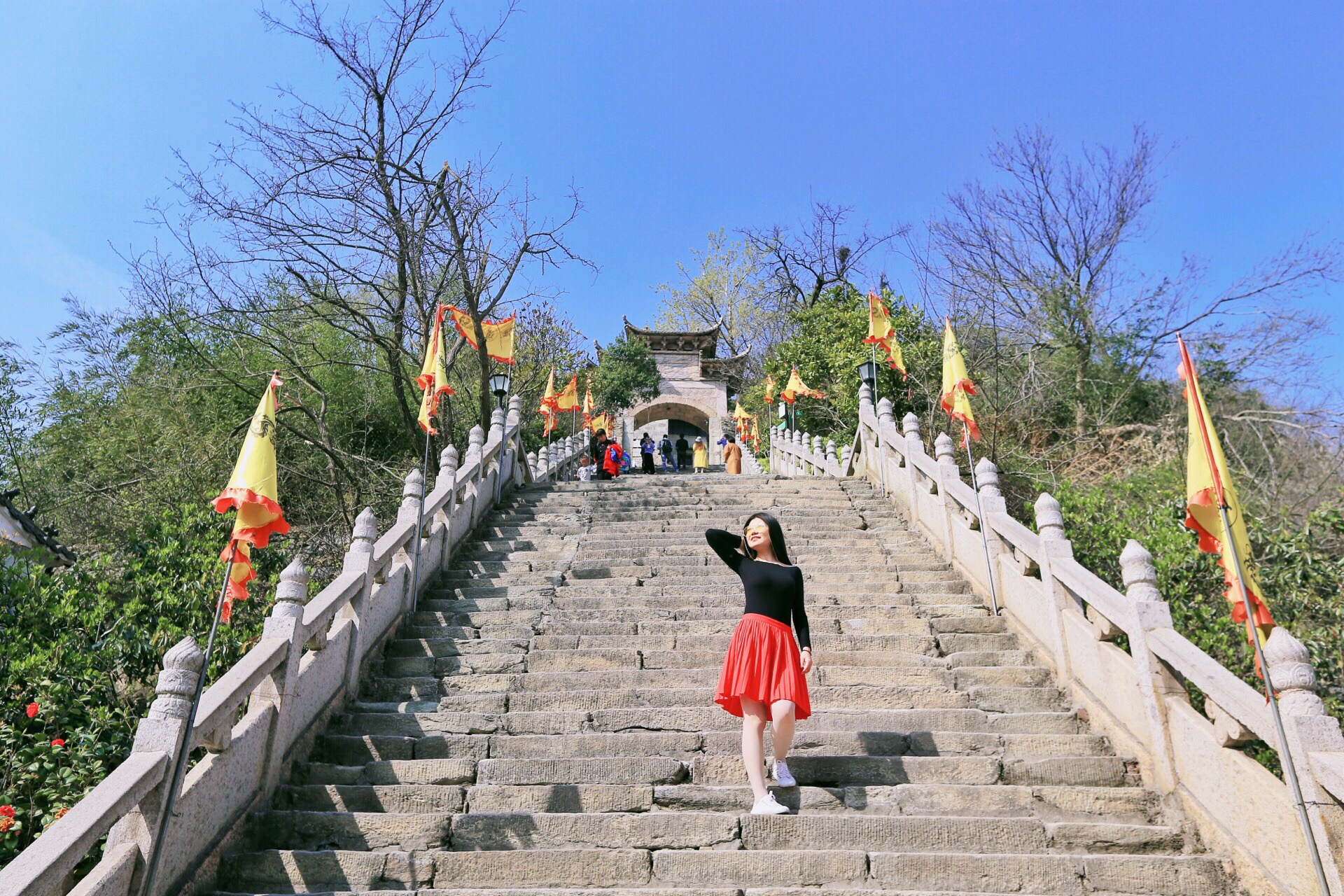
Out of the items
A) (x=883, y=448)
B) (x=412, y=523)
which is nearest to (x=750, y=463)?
(x=883, y=448)

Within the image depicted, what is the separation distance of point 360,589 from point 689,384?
30188 millimetres

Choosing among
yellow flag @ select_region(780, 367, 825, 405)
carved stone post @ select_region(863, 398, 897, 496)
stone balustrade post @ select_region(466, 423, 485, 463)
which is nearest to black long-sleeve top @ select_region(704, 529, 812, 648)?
stone balustrade post @ select_region(466, 423, 485, 463)

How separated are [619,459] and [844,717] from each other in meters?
10.9

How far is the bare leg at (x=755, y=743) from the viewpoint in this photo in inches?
153

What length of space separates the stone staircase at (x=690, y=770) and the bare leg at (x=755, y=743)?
7.6 inches

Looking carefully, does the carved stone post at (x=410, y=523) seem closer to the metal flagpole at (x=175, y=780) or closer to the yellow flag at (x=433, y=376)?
the yellow flag at (x=433, y=376)

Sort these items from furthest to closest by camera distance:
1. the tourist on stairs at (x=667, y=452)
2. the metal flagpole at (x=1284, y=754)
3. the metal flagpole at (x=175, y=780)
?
the tourist on stairs at (x=667, y=452)
the metal flagpole at (x=175, y=780)
the metal flagpole at (x=1284, y=754)

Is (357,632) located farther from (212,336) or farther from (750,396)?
(750,396)

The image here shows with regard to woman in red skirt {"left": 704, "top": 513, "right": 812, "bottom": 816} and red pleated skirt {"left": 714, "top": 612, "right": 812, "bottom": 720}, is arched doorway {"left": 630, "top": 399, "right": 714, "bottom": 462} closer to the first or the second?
woman in red skirt {"left": 704, "top": 513, "right": 812, "bottom": 816}

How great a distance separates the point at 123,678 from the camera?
273 inches

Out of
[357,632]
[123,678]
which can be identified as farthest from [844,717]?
[123,678]

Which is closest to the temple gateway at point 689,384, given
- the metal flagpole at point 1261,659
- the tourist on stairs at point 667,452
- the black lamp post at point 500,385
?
the tourist on stairs at point 667,452

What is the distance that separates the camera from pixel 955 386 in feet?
27.1

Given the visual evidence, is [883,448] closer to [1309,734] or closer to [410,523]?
[410,523]
